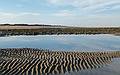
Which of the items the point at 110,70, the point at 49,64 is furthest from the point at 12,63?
the point at 110,70

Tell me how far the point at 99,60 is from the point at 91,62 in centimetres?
127

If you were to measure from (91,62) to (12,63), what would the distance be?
5.47m

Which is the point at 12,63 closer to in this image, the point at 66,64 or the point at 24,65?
the point at 24,65

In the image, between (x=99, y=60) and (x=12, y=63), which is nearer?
(x=12, y=63)

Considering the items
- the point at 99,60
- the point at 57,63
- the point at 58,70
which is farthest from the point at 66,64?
the point at 99,60

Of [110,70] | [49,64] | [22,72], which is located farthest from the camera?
[49,64]

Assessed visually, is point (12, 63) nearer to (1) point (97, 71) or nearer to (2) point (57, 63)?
(2) point (57, 63)

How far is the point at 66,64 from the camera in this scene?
17359mm

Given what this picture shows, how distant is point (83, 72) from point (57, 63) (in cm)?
303

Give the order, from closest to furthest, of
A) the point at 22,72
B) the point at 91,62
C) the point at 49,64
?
the point at 22,72 → the point at 49,64 → the point at 91,62

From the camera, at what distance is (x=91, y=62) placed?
1859cm

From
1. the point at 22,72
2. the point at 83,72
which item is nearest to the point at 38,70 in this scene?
the point at 22,72

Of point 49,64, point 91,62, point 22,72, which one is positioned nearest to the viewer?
point 22,72

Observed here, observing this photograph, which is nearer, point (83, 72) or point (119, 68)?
point (83, 72)
